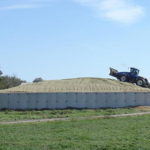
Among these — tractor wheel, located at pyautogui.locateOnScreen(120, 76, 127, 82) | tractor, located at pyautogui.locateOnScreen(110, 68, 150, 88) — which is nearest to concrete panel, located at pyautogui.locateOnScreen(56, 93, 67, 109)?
tractor, located at pyautogui.locateOnScreen(110, 68, 150, 88)

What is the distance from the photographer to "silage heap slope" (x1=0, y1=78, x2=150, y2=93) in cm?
6769

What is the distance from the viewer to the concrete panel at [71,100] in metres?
59.3

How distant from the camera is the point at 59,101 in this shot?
59.3 metres

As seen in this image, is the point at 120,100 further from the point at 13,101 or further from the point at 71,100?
the point at 13,101

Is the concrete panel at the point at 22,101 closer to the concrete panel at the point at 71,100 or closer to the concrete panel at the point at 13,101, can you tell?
the concrete panel at the point at 13,101

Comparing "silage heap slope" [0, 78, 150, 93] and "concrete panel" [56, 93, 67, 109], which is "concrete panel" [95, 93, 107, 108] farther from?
"silage heap slope" [0, 78, 150, 93]

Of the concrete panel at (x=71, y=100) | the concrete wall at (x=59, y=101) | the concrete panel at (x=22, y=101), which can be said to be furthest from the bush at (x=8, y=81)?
the concrete panel at (x=71, y=100)

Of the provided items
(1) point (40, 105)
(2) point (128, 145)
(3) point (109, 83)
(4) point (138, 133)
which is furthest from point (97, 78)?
(2) point (128, 145)

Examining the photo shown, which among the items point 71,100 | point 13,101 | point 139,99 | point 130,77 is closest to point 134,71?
point 130,77

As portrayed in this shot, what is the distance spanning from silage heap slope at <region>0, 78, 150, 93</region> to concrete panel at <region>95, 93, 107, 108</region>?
6.15 m

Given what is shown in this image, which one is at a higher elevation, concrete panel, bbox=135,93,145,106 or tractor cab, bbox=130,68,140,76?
tractor cab, bbox=130,68,140,76

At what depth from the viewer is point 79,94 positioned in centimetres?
5991

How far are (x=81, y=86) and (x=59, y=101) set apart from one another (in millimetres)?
12113

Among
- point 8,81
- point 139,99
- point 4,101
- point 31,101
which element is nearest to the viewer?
point 31,101
